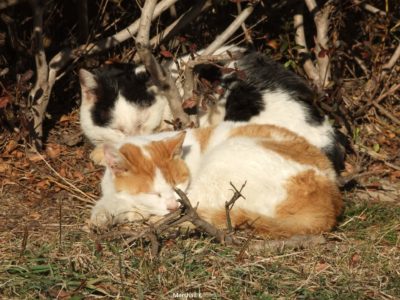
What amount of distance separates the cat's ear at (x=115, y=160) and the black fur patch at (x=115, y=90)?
3.48 ft

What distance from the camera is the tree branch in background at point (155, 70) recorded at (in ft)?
15.8

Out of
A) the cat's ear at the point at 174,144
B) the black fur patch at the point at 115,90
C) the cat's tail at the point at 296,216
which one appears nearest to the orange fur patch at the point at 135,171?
the cat's ear at the point at 174,144

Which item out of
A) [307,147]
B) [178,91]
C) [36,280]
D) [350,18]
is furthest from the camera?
[350,18]

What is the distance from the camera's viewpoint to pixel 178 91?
17.5 ft

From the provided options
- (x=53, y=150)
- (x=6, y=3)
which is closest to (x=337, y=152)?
(x=53, y=150)

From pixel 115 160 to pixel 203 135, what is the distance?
3.15 ft

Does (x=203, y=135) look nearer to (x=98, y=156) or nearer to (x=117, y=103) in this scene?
(x=117, y=103)

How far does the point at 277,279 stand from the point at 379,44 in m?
3.77

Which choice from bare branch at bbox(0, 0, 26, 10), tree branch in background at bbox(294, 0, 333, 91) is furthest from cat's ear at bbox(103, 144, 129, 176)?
tree branch in background at bbox(294, 0, 333, 91)

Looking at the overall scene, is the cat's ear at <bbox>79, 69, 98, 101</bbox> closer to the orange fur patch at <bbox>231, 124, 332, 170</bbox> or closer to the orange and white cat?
the orange and white cat

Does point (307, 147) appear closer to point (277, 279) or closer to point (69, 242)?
point (277, 279)

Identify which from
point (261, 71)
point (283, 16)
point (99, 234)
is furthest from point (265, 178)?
point (283, 16)

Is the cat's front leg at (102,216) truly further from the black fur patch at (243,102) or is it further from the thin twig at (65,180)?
the black fur patch at (243,102)

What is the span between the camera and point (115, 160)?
4.27 m
